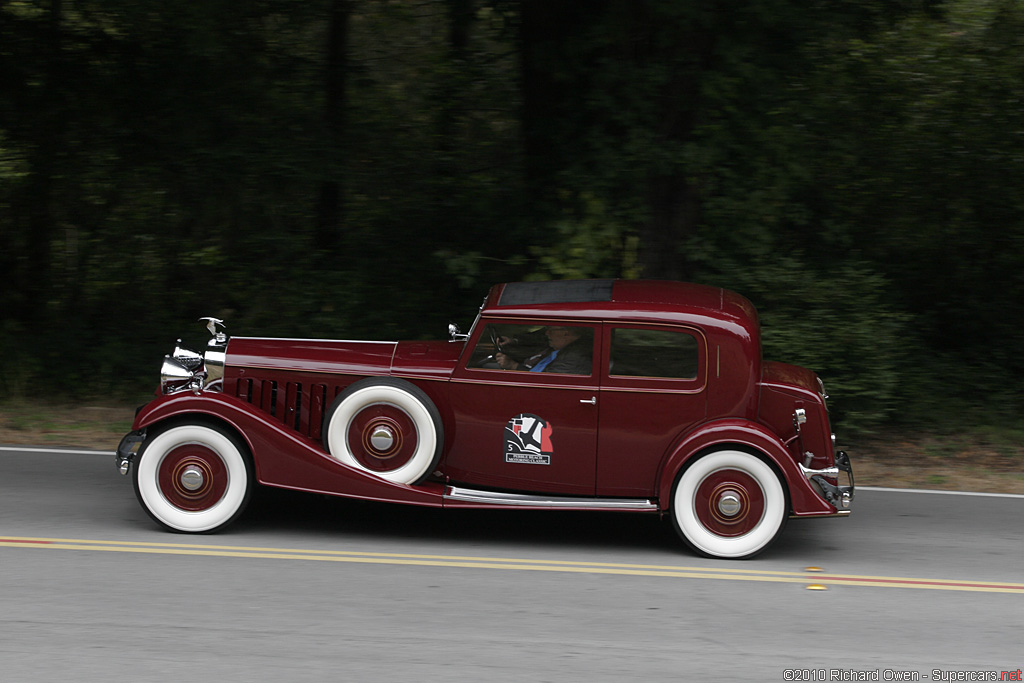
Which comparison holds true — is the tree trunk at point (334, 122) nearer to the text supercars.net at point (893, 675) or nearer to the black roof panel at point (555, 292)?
the black roof panel at point (555, 292)

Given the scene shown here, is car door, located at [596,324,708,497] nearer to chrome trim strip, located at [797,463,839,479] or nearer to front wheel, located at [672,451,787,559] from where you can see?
front wheel, located at [672,451,787,559]

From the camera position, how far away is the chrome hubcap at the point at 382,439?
6.48 m

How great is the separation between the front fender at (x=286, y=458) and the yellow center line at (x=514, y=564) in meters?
0.38

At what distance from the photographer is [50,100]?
39.9ft

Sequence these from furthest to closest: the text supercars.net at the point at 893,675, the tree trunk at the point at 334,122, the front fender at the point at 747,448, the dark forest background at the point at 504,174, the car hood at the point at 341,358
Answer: the tree trunk at the point at 334,122
the dark forest background at the point at 504,174
the car hood at the point at 341,358
the front fender at the point at 747,448
the text supercars.net at the point at 893,675

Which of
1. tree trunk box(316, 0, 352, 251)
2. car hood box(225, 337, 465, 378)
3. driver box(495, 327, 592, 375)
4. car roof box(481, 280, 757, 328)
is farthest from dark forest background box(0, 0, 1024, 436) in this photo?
driver box(495, 327, 592, 375)

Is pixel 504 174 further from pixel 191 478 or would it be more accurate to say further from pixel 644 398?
pixel 191 478

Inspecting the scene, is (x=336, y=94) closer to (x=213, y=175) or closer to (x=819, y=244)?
(x=213, y=175)

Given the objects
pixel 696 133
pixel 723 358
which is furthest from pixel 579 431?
pixel 696 133

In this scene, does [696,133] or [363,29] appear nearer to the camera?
[696,133]

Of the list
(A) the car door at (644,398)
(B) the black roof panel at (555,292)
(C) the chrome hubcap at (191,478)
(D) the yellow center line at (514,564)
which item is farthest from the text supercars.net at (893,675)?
(C) the chrome hubcap at (191,478)

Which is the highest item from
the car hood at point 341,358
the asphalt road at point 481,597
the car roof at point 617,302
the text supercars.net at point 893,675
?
the car roof at point 617,302

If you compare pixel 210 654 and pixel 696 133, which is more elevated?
pixel 696 133

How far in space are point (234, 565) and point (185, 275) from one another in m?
7.88
